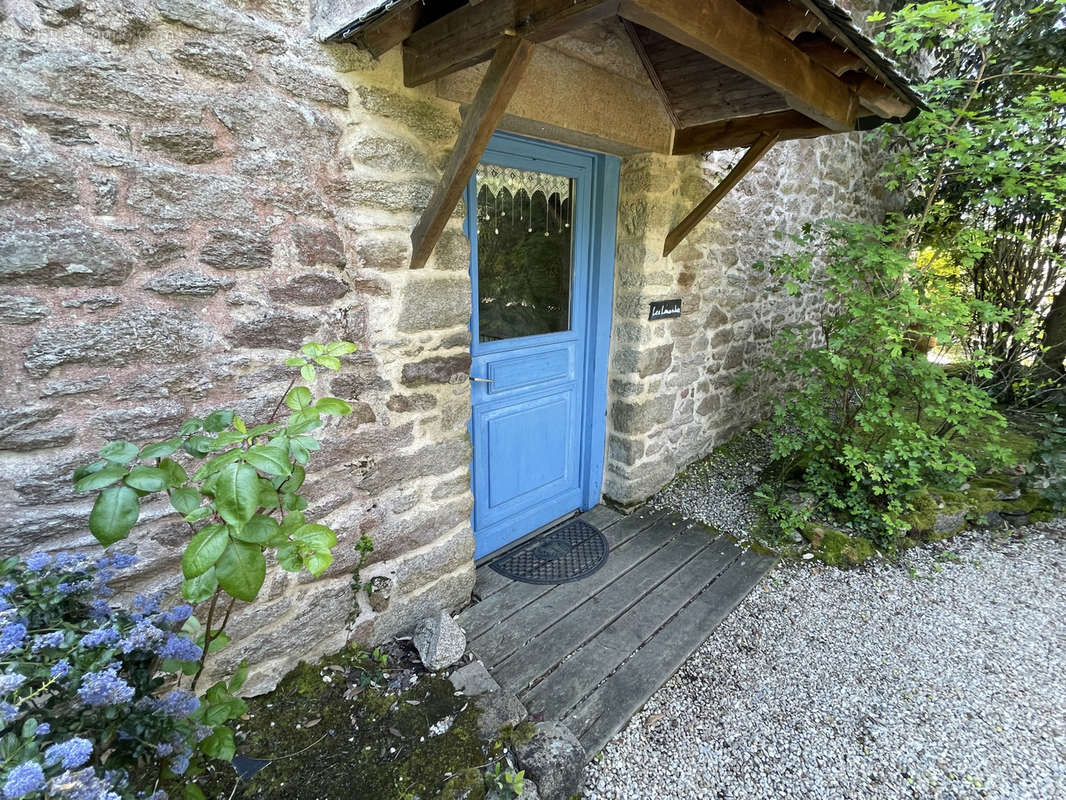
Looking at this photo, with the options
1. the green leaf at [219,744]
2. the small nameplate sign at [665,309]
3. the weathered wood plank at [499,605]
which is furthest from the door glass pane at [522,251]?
the green leaf at [219,744]

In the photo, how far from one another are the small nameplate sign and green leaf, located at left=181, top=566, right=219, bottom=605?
2501 millimetres

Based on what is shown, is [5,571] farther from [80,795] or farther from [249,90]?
[249,90]

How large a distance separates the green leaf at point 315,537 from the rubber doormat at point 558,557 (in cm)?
165

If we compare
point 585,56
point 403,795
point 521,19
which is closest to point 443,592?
point 403,795

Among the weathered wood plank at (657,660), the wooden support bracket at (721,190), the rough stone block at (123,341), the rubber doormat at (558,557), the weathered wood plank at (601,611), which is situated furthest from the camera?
the rubber doormat at (558,557)

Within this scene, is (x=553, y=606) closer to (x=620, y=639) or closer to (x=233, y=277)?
(x=620, y=639)

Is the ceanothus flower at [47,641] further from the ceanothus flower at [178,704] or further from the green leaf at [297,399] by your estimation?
the green leaf at [297,399]

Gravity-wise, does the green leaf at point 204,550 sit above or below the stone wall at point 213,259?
below

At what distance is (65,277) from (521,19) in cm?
131

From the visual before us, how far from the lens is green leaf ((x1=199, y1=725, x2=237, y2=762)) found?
1113mm

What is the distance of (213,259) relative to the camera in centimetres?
137

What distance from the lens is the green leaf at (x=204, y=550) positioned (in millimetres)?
878

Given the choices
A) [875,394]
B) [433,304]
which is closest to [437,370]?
[433,304]

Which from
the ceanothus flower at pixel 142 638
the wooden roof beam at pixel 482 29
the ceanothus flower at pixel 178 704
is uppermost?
the wooden roof beam at pixel 482 29
